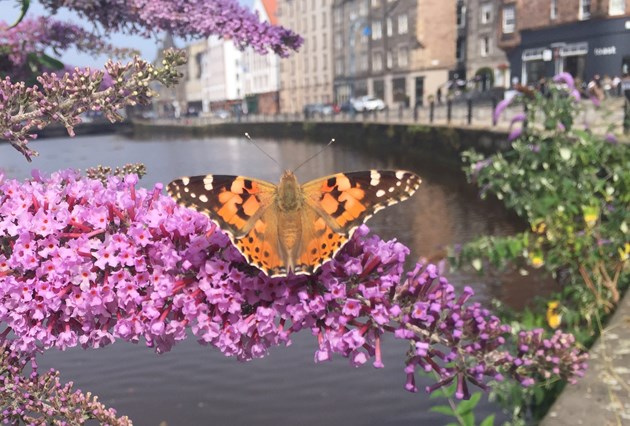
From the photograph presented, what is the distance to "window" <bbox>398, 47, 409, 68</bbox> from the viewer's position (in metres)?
64.2

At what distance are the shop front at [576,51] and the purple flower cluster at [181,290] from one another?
42665 millimetres

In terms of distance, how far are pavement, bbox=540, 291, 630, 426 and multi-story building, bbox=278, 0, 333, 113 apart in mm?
79713

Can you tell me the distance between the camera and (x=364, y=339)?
2170mm

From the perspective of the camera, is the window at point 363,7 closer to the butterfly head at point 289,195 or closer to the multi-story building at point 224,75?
the multi-story building at point 224,75

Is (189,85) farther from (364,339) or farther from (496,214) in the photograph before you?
(364,339)

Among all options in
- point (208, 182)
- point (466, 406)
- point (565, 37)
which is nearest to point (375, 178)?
point (208, 182)

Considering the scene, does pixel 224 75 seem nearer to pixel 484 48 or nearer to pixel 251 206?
pixel 484 48

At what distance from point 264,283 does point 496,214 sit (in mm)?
19931

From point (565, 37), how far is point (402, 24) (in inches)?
921

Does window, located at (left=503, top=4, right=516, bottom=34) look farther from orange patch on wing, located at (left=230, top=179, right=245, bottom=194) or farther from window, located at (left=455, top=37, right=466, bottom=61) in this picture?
orange patch on wing, located at (left=230, top=179, right=245, bottom=194)

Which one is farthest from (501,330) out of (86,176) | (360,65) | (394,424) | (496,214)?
(360,65)

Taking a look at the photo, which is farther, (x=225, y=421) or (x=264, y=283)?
(x=225, y=421)

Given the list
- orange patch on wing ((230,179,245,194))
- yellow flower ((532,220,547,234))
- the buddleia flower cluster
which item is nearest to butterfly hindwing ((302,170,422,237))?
orange patch on wing ((230,179,245,194))

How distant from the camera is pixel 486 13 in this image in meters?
55.8
